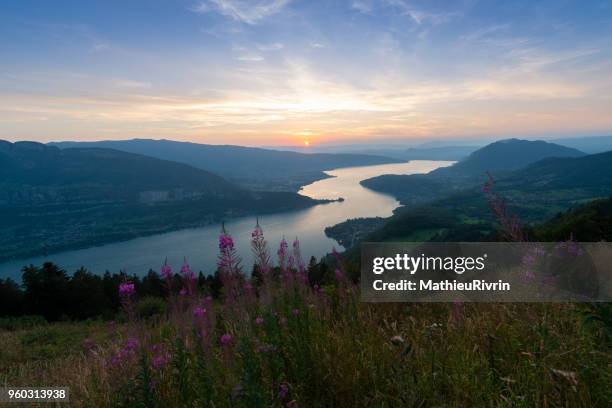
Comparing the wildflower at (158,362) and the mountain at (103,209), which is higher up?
the wildflower at (158,362)

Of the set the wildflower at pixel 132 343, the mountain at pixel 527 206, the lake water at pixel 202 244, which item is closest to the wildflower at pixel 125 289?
the wildflower at pixel 132 343

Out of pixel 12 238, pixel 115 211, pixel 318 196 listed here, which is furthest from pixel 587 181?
pixel 12 238

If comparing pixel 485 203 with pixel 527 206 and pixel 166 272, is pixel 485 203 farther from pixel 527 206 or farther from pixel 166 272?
pixel 166 272

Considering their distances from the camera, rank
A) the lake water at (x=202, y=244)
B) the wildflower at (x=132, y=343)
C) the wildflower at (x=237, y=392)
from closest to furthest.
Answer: the wildflower at (x=237, y=392) < the wildflower at (x=132, y=343) < the lake water at (x=202, y=244)

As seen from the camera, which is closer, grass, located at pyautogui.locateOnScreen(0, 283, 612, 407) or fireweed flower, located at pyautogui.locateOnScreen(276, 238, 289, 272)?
grass, located at pyautogui.locateOnScreen(0, 283, 612, 407)

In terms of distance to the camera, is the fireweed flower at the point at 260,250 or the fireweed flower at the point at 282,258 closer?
the fireweed flower at the point at 260,250

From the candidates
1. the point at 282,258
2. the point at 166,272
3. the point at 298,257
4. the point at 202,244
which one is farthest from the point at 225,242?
the point at 202,244

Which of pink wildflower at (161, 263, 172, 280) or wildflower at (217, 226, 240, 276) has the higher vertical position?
wildflower at (217, 226, 240, 276)

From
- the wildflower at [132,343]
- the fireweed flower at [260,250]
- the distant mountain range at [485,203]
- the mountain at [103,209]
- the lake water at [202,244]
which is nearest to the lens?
the fireweed flower at [260,250]

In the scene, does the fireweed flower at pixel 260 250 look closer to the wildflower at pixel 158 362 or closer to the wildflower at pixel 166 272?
the wildflower at pixel 166 272

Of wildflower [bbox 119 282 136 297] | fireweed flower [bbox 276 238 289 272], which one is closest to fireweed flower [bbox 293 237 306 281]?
fireweed flower [bbox 276 238 289 272]

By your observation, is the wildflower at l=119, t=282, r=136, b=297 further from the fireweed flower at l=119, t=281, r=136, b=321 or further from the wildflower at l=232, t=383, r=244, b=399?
the wildflower at l=232, t=383, r=244, b=399

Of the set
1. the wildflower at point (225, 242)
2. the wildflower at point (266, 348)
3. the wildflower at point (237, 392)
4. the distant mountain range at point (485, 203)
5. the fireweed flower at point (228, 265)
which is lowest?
the distant mountain range at point (485, 203)

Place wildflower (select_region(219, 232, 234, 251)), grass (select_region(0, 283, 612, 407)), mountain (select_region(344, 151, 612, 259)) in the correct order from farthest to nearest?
mountain (select_region(344, 151, 612, 259))
wildflower (select_region(219, 232, 234, 251))
grass (select_region(0, 283, 612, 407))
